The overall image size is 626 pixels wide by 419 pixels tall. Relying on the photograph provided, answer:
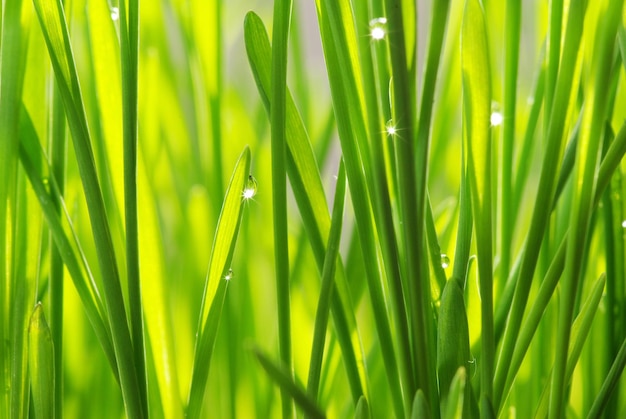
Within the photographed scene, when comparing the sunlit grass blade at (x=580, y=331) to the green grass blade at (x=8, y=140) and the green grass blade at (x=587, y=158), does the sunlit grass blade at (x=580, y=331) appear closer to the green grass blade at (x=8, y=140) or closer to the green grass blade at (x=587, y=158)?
the green grass blade at (x=587, y=158)

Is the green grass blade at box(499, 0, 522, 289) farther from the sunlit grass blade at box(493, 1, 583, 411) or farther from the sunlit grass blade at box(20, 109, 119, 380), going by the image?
the sunlit grass blade at box(20, 109, 119, 380)

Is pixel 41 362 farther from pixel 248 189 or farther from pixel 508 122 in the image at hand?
pixel 508 122

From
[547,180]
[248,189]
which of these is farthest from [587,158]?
[248,189]

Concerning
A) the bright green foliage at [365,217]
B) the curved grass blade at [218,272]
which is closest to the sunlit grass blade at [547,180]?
the bright green foliage at [365,217]

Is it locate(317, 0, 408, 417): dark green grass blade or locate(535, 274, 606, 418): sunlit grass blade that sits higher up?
locate(317, 0, 408, 417): dark green grass blade

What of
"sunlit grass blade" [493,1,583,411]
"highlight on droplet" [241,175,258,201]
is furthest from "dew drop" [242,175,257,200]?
"sunlit grass blade" [493,1,583,411]

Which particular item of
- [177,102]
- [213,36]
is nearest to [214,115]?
[213,36]
